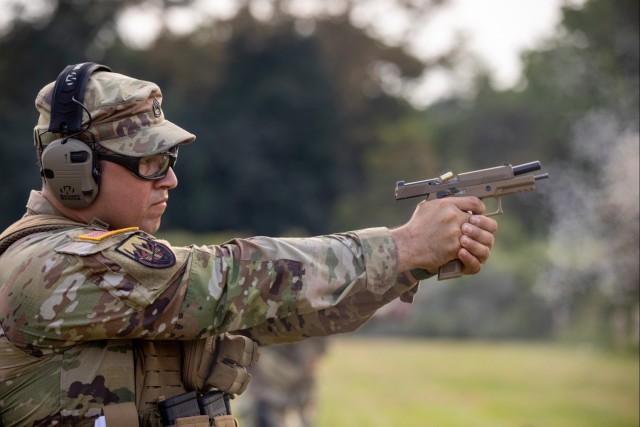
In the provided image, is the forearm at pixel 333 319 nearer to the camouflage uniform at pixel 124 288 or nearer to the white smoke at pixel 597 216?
the camouflage uniform at pixel 124 288

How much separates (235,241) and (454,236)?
76 cm

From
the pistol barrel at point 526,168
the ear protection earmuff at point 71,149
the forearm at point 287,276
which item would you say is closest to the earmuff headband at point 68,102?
the ear protection earmuff at point 71,149

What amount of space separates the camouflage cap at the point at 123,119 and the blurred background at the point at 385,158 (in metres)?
15.7

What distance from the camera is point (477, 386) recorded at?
76.4 ft

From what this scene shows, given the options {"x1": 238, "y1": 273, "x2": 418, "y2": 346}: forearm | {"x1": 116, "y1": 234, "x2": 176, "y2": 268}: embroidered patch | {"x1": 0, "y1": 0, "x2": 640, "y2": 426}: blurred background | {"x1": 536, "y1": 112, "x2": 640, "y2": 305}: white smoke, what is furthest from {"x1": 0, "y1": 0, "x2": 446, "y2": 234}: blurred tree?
{"x1": 116, "y1": 234, "x2": 176, "y2": 268}: embroidered patch

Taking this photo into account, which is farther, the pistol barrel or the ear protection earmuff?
the pistol barrel

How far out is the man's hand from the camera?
381 cm

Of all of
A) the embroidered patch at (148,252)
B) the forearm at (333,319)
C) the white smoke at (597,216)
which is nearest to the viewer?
the embroidered patch at (148,252)

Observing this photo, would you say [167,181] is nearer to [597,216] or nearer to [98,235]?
[98,235]

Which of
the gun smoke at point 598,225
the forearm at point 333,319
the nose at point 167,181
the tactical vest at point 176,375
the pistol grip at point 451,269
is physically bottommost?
the tactical vest at point 176,375

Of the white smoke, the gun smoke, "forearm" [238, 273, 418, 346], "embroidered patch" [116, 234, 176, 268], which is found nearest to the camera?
"embroidered patch" [116, 234, 176, 268]

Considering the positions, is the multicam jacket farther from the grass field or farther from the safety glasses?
the grass field

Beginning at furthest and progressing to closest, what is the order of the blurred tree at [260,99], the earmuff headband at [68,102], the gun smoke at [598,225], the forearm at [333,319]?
the blurred tree at [260,99]
the gun smoke at [598,225]
the forearm at [333,319]
the earmuff headband at [68,102]

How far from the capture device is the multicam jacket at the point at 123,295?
11.8 ft
